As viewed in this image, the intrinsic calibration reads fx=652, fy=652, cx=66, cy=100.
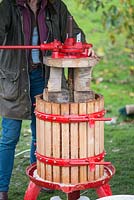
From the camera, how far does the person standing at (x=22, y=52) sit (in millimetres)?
4766

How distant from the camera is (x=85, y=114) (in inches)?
167

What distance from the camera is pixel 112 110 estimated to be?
8.88 meters

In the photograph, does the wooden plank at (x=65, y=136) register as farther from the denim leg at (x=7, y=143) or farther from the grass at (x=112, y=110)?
the grass at (x=112, y=110)

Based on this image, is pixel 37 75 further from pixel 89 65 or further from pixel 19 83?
pixel 89 65

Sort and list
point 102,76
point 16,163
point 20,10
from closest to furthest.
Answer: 1. point 20,10
2. point 16,163
3. point 102,76

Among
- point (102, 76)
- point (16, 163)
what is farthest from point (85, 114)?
point (102, 76)

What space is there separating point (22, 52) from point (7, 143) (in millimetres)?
721

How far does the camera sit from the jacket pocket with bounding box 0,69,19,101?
4867mm

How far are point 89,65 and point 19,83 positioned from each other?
2.54 feet

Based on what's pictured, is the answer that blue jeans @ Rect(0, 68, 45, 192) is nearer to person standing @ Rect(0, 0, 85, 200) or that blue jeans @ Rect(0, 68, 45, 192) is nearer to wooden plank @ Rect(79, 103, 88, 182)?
person standing @ Rect(0, 0, 85, 200)

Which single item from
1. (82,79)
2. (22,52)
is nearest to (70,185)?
(82,79)

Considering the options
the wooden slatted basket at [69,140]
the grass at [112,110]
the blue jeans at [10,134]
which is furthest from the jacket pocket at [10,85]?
the grass at [112,110]

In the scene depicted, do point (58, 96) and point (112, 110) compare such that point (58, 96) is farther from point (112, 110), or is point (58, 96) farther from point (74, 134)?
point (112, 110)

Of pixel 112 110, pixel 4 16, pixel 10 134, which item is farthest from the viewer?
pixel 112 110
